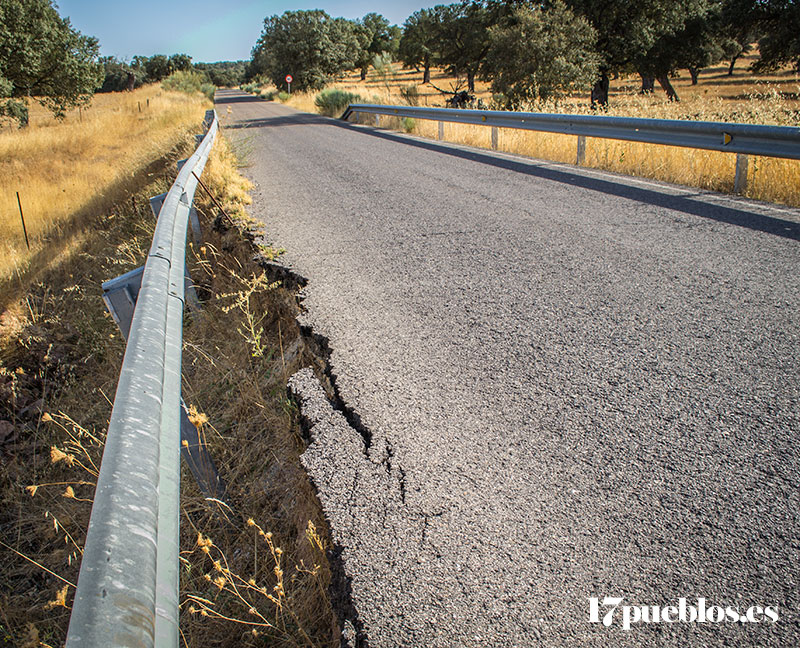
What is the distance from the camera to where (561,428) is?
7.72 ft

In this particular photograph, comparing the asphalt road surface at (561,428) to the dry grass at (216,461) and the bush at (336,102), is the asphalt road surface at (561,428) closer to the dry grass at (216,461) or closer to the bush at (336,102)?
the dry grass at (216,461)

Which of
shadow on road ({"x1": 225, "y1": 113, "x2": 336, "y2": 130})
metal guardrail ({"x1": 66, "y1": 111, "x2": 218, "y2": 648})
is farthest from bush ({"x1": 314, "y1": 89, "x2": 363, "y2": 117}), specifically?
metal guardrail ({"x1": 66, "y1": 111, "x2": 218, "y2": 648})

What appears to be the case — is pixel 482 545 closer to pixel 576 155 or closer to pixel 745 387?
pixel 745 387

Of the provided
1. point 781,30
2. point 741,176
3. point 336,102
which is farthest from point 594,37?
point 741,176

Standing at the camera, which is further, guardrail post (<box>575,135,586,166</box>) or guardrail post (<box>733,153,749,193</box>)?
guardrail post (<box>575,135,586,166</box>)

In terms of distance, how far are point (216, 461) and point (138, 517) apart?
1.76 m

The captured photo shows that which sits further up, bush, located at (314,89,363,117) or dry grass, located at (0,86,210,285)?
bush, located at (314,89,363,117)

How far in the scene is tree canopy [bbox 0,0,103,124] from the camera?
21766 mm

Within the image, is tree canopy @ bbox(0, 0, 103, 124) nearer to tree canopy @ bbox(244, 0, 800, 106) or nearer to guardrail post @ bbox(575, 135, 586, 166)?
tree canopy @ bbox(244, 0, 800, 106)

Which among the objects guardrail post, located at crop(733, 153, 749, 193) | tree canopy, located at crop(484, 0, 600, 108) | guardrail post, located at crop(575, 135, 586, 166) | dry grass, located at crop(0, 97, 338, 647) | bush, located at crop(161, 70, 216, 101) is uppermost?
bush, located at crop(161, 70, 216, 101)

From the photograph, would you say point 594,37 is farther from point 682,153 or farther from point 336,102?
point 682,153

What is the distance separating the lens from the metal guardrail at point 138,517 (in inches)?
31.1

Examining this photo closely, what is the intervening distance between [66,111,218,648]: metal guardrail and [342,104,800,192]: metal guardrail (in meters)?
6.46

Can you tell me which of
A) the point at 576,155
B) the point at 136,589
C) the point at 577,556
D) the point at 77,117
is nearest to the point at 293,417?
the point at 577,556
